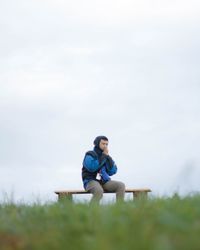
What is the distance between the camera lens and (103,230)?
5262 mm

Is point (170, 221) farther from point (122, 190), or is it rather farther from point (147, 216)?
point (122, 190)

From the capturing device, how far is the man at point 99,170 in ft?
47.9

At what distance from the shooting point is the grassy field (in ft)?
14.9

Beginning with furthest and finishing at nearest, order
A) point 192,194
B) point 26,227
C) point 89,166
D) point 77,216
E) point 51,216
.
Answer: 1. point 89,166
2. point 192,194
3. point 51,216
4. point 77,216
5. point 26,227

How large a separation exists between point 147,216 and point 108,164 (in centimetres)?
881

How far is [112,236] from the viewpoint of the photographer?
4816mm

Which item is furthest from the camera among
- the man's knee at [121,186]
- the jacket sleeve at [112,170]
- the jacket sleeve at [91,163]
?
the man's knee at [121,186]

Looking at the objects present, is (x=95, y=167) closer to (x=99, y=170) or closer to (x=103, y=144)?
(x=99, y=170)

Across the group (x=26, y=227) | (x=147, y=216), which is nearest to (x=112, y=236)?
(x=147, y=216)

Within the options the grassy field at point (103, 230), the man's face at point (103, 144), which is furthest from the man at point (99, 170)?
the grassy field at point (103, 230)

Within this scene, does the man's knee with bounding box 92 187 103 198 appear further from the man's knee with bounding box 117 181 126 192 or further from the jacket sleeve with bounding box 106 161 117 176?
the man's knee with bounding box 117 181 126 192

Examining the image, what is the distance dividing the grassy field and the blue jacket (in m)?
6.69

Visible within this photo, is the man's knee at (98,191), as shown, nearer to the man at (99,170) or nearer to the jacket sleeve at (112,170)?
the man at (99,170)

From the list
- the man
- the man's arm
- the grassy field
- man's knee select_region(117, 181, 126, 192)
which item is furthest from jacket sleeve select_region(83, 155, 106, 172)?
the grassy field
